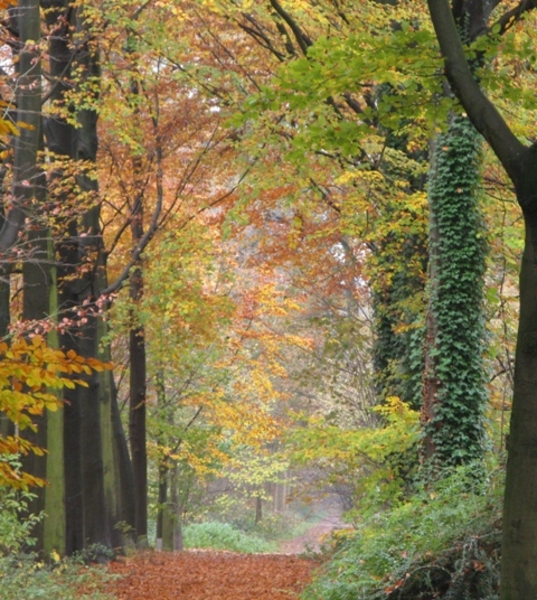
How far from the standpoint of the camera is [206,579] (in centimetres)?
1352

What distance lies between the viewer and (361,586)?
26.3 ft

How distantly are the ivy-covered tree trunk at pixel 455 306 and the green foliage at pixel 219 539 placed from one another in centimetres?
2243

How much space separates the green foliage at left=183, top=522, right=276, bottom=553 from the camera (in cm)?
3344

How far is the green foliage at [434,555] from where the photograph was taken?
7.08 meters

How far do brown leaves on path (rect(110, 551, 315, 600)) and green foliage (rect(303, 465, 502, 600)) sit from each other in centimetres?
275

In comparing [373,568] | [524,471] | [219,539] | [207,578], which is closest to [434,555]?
[373,568]

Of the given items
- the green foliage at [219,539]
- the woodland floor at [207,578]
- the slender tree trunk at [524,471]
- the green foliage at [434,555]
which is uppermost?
the slender tree trunk at [524,471]

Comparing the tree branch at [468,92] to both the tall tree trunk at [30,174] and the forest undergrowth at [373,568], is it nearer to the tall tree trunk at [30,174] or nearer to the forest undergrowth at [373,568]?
the forest undergrowth at [373,568]

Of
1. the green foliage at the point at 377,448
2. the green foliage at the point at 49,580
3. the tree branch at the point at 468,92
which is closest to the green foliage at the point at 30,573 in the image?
the green foliage at the point at 49,580

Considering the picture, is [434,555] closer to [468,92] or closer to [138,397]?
[468,92]

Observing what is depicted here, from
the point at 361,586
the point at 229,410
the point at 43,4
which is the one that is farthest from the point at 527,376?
the point at 229,410

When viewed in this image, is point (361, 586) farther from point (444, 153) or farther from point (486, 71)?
point (444, 153)

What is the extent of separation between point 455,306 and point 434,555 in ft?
16.8

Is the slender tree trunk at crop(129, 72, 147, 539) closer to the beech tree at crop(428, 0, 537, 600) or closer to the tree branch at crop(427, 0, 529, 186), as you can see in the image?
the tree branch at crop(427, 0, 529, 186)
